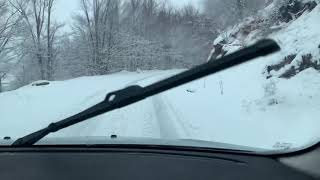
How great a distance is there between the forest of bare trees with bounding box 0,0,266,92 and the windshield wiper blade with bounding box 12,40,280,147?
759mm

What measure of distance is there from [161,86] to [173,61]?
1.29 m

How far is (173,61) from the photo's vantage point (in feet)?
9.86

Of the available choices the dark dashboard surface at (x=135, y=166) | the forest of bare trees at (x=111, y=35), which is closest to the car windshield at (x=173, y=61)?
the forest of bare trees at (x=111, y=35)

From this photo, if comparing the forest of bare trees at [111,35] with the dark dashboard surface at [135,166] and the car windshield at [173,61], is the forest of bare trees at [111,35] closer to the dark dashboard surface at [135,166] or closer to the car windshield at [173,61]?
the car windshield at [173,61]

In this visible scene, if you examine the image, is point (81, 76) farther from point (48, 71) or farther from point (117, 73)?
point (48, 71)

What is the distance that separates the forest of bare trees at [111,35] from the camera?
3000 mm

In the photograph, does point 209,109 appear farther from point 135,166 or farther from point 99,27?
→ point 135,166

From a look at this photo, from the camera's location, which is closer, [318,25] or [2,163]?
[2,163]

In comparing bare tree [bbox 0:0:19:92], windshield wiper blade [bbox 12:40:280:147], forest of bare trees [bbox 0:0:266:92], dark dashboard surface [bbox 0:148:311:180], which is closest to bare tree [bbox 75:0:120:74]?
forest of bare trees [bbox 0:0:266:92]

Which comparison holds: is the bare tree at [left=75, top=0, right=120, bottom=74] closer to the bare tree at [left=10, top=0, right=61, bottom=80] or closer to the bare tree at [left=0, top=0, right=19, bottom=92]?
the bare tree at [left=10, top=0, right=61, bottom=80]

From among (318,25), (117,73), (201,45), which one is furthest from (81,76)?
(318,25)

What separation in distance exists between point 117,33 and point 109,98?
2079mm

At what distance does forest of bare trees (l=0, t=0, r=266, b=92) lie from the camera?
9.84ft

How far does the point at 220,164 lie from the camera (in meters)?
1.67
